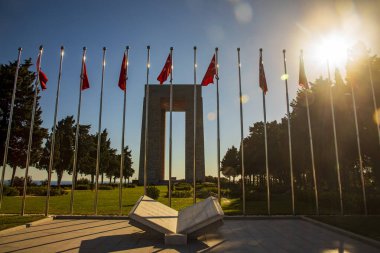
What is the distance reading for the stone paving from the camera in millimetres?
8398

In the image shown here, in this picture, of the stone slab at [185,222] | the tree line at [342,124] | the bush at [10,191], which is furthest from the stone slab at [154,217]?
the bush at [10,191]

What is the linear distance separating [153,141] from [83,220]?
38498 mm

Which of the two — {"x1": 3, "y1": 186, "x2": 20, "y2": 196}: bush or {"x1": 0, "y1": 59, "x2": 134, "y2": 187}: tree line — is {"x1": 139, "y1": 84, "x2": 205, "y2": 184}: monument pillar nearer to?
{"x1": 0, "y1": 59, "x2": 134, "y2": 187}: tree line

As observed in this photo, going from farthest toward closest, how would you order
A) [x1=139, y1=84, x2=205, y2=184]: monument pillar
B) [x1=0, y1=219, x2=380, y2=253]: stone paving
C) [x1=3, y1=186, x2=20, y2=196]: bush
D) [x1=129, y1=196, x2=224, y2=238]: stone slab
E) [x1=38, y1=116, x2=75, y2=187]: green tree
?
[x1=139, y1=84, x2=205, y2=184]: monument pillar → [x1=38, y1=116, x2=75, y2=187]: green tree → [x1=3, y1=186, x2=20, y2=196]: bush → [x1=129, y1=196, x2=224, y2=238]: stone slab → [x1=0, y1=219, x2=380, y2=253]: stone paving

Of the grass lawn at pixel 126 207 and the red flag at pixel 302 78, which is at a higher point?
the red flag at pixel 302 78

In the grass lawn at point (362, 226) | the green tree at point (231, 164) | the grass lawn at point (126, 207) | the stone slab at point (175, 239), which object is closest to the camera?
the stone slab at point (175, 239)

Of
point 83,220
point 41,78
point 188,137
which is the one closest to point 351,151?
point 83,220

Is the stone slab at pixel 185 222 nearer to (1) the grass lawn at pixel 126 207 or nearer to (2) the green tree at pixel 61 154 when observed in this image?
(1) the grass lawn at pixel 126 207

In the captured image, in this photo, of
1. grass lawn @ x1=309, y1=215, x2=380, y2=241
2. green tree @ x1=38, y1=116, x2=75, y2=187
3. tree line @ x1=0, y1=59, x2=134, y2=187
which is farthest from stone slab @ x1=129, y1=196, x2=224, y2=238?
green tree @ x1=38, y1=116, x2=75, y2=187

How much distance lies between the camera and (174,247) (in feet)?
28.3

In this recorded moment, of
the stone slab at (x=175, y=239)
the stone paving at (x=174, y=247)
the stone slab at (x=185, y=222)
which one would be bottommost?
the stone paving at (x=174, y=247)

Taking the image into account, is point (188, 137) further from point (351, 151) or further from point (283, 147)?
point (351, 151)

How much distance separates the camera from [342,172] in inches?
1204

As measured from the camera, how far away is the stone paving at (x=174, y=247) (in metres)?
8.40
